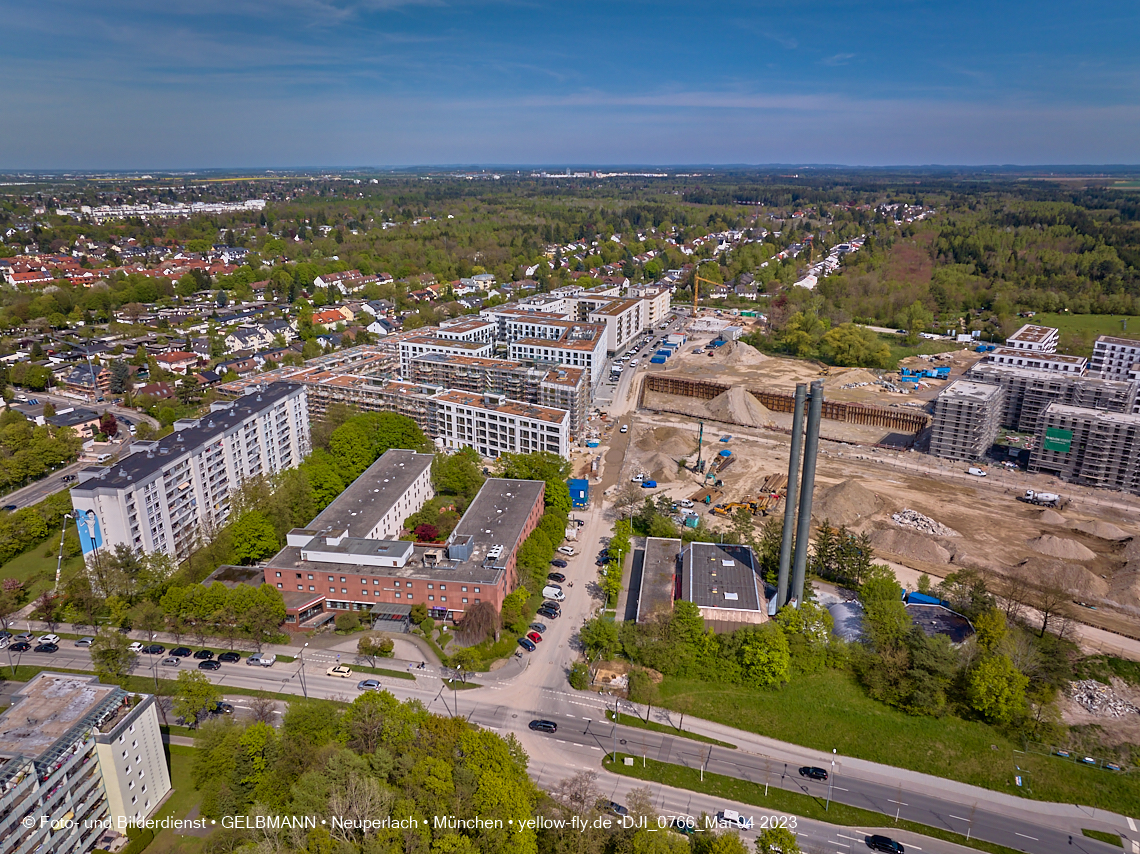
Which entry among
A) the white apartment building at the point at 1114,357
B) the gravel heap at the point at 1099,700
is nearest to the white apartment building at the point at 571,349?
the gravel heap at the point at 1099,700

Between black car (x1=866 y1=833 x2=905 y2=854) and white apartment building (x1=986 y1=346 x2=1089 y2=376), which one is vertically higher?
white apartment building (x1=986 y1=346 x2=1089 y2=376)

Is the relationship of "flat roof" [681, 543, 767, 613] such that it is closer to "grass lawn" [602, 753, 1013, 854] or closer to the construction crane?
"grass lawn" [602, 753, 1013, 854]

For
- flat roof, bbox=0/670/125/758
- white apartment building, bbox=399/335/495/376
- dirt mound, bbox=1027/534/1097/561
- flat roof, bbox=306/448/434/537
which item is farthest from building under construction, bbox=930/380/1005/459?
flat roof, bbox=0/670/125/758

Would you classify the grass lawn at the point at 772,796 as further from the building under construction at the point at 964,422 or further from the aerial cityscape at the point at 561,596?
the building under construction at the point at 964,422

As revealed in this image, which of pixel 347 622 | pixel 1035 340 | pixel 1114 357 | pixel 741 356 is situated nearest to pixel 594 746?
pixel 347 622

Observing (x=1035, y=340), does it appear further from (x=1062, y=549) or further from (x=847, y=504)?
(x=847, y=504)
